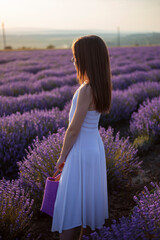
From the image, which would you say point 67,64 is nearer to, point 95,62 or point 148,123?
point 148,123

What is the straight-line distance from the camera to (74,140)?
1666 mm

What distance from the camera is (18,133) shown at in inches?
126

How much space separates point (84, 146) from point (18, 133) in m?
1.76

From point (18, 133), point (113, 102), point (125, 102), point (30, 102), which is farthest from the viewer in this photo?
point (30, 102)

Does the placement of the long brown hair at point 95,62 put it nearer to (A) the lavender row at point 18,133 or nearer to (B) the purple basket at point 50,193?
(B) the purple basket at point 50,193

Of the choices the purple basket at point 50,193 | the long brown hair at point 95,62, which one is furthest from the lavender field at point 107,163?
the long brown hair at point 95,62

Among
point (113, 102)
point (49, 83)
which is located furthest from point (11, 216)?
point (49, 83)

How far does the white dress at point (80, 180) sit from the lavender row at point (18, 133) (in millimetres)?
1460

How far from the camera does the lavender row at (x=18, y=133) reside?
3037 mm

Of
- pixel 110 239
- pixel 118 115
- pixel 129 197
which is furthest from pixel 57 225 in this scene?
pixel 118 115

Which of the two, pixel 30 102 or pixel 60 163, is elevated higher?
→ pixel 60 163

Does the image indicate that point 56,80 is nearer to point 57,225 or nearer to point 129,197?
point 129,197

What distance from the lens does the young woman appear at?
1598 millimetres

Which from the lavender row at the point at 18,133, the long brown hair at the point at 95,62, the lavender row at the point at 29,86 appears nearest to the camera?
the long brown hair at the point at 95,62
